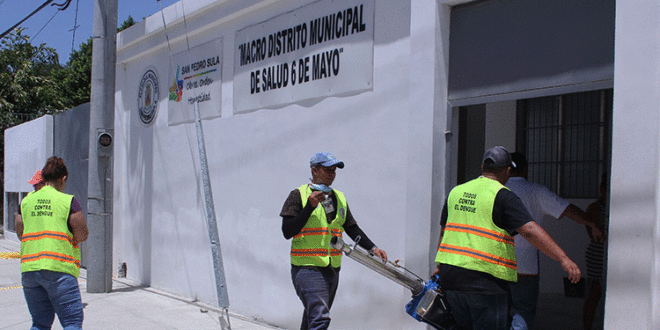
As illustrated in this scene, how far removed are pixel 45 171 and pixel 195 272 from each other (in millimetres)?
4258

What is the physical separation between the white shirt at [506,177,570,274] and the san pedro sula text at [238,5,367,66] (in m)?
2.28

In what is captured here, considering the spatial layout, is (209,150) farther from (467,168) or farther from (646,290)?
(646,290)

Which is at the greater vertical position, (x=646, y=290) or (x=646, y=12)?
(x=646, y=12)

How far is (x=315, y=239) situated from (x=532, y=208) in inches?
65.5

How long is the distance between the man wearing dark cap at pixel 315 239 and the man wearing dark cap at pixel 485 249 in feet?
2.53

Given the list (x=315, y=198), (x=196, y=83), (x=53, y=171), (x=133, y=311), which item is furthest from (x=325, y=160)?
(x=196, y=83)

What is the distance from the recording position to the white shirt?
178 inches

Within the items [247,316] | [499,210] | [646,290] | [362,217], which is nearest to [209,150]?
[247,316]

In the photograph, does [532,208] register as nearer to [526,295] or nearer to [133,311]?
[526,295]

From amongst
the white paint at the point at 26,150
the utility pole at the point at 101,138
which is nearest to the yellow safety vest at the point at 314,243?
the utility pole at the point at 101,138

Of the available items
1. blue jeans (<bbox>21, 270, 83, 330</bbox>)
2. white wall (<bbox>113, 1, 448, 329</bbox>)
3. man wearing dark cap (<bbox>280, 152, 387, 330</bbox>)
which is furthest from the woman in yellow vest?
white wall (<bbox>113, 1, 448, 329</bbox>)

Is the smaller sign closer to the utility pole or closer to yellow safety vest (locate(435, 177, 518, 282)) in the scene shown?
the utility pole

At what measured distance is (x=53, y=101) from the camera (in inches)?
898

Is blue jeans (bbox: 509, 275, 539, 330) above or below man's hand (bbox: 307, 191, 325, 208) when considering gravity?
below
